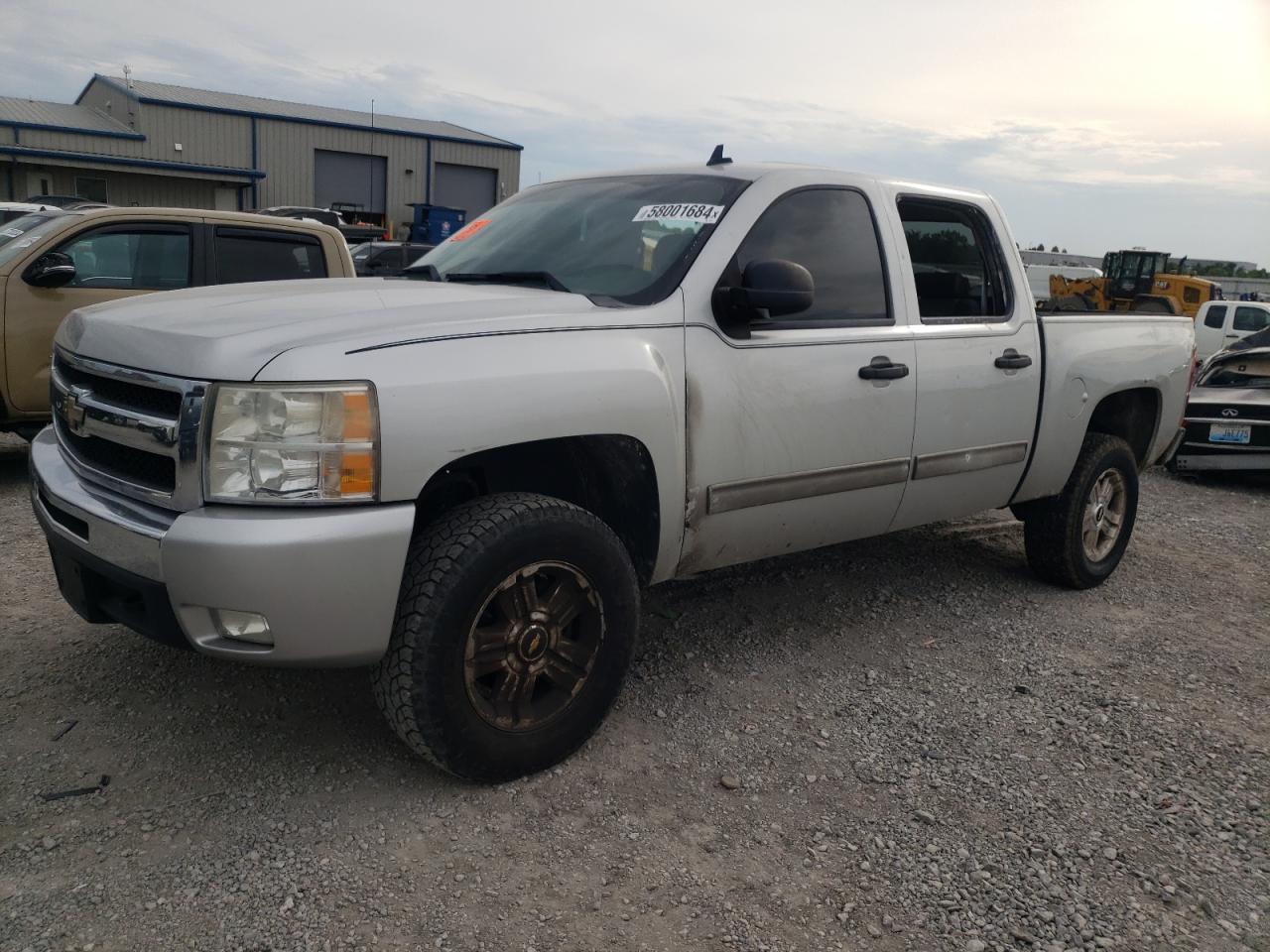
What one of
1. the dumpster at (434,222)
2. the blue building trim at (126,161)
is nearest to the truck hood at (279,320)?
the dumpster at (434,222)

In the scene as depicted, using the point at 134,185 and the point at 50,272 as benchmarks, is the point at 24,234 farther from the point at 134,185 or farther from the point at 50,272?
the point at 134,185

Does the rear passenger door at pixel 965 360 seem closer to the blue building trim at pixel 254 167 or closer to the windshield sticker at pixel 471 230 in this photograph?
the windshield sticker at pixel 471 230

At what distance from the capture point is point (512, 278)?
3.57m

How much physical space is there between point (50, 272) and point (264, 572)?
4.81 m

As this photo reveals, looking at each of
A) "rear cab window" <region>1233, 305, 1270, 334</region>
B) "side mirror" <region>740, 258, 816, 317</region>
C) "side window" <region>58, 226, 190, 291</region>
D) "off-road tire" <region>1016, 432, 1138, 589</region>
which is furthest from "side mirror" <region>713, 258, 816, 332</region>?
"rear cab window" <region>1233, 305, 1270, 334</region>

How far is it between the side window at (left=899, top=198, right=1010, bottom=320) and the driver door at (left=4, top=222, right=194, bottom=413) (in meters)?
4.75

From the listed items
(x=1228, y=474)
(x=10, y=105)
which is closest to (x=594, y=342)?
(x=1228, y=474)

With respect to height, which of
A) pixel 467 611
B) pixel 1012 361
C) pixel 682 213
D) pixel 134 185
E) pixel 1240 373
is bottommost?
pixel 467 611

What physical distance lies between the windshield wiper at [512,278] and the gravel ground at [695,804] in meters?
1.46

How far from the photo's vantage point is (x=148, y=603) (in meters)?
2.56

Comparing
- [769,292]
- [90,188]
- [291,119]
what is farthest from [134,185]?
[769,292]

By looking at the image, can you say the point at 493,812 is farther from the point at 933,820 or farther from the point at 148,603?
the point at 933,820

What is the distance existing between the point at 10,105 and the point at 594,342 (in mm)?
38402

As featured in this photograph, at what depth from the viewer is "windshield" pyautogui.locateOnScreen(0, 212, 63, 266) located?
6.26m
